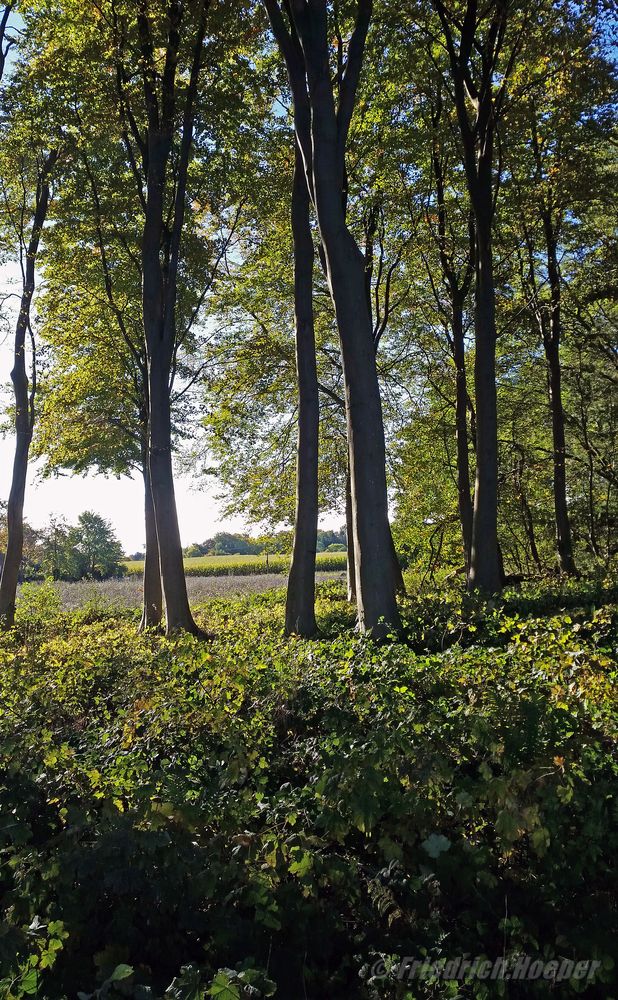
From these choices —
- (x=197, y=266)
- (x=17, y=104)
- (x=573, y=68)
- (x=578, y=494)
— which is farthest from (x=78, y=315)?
(x=578, y=494)

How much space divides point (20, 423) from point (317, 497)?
963 centimetres

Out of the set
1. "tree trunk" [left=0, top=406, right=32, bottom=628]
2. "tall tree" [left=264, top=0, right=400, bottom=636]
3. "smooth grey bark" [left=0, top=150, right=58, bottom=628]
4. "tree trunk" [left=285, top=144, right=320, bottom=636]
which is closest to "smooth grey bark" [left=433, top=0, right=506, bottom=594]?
"tree trunk" [left=285, top=144, right=320, bottom=636]

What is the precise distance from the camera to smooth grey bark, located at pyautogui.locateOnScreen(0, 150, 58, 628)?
1709cm

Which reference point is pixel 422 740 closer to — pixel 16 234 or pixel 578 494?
pixel 16 234

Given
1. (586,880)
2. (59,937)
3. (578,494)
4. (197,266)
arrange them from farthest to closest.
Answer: (578,494) < (197,266) < (586,880) < (59,937)

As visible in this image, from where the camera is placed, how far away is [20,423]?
57.3ft

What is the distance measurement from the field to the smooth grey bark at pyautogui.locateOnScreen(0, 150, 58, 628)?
13658 mm

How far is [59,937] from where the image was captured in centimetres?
284

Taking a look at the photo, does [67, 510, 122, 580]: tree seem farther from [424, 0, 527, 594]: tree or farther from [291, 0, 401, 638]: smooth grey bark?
[291, 0, 401, 638]: smooth grey bark

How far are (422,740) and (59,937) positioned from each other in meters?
1.97

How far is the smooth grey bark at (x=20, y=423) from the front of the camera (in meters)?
17.1

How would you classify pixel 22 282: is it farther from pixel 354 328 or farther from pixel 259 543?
pixel 354 328

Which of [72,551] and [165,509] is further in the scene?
[72,551]

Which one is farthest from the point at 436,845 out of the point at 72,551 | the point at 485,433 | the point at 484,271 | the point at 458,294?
the point at 72,551
